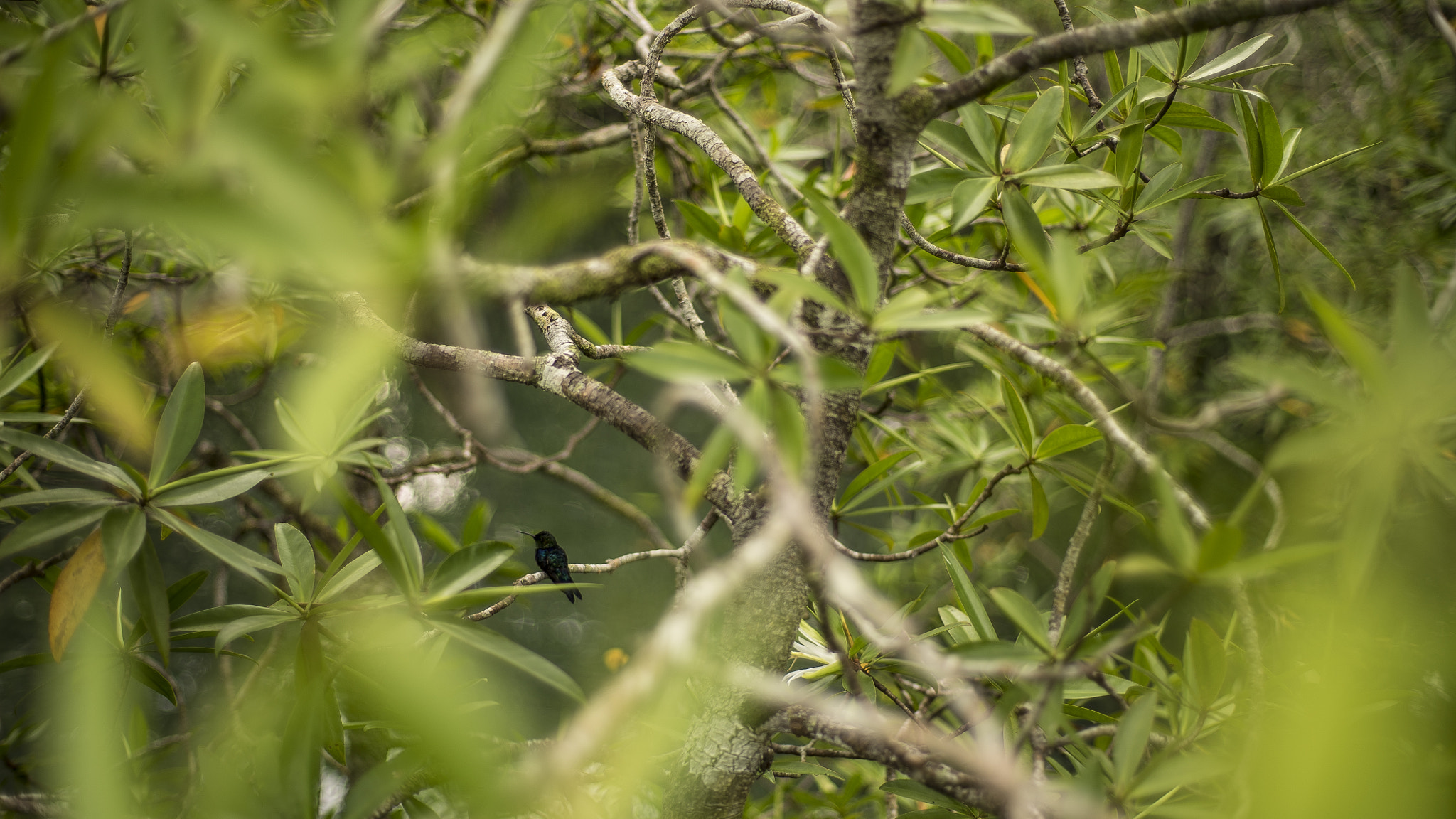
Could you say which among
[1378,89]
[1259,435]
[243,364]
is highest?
[1378,89]

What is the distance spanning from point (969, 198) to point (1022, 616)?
26 centimetres

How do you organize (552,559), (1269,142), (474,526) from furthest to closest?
(474,526), (552,559), (1269,142)

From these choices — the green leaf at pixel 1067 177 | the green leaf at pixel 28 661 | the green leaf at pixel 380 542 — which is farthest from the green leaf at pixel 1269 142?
the green leaf at pixel 28 661

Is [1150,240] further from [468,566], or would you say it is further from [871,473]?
[468,566]

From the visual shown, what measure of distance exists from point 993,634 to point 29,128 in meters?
0.59

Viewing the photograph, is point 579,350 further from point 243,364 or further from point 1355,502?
point 243,364

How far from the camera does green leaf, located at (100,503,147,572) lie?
378mm

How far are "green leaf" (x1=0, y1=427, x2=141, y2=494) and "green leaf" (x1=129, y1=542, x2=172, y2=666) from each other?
50 mm

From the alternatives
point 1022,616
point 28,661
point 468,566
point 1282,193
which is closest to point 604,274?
point 468,566

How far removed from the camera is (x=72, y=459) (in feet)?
1.37

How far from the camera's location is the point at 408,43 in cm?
44

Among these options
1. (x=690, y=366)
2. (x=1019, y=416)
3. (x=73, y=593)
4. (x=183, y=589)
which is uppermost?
(x=690, y=366)

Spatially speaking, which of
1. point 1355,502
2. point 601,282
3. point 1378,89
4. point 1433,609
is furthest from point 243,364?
point 1378,89

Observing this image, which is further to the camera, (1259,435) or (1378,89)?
(1259,435)
